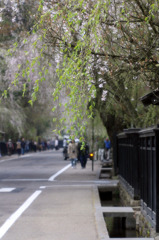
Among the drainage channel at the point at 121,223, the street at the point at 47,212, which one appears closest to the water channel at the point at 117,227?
the drainage channel at the point at 121,223

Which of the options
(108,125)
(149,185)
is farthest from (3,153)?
(149,185)

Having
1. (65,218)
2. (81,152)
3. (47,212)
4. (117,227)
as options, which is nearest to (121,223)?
(117,227)

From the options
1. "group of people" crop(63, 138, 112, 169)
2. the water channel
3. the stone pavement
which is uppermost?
"group of people" crop(63, 138, 112, 169)

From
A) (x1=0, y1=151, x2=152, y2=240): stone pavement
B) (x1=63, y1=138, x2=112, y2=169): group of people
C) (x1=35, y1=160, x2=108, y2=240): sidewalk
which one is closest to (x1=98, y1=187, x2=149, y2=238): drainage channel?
(x1=0, y1=151, x2=152, y2=240): stone pavement

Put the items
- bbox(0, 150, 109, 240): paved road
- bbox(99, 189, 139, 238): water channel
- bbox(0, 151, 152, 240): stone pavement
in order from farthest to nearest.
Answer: bbox(99, 189, 139, 238): water channel
bbox(0, 150, 109, 240): paved road
bbox(0, 151, 152, 240): stone pavement

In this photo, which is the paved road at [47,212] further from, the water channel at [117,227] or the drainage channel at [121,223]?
the water channel at [117,227]

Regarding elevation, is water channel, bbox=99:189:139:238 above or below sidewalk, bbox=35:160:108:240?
below

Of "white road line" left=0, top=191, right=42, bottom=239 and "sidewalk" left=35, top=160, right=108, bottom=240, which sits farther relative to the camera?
"white road line" left=0, top=191, right=42, bottom=239

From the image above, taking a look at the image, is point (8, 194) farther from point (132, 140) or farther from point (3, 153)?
point (3, 153)

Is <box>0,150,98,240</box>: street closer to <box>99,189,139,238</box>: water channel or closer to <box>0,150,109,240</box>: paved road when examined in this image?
<box>0,150,109,240</box>: paved road

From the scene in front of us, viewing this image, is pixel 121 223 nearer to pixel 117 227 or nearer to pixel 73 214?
pixel 117 227

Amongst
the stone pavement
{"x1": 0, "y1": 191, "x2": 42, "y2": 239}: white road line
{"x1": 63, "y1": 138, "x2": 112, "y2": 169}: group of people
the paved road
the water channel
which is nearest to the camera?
the stone pavement

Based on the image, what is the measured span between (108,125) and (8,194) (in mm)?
8236

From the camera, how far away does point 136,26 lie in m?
8.55
